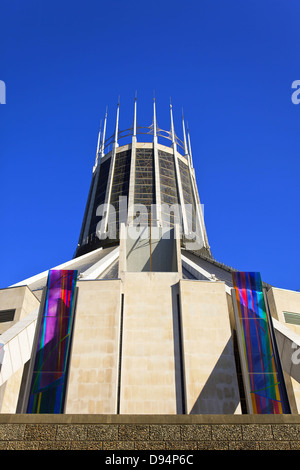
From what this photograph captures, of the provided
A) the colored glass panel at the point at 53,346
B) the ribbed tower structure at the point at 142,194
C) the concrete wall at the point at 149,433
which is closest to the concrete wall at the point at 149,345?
the colored glass panel at the point at 53,346

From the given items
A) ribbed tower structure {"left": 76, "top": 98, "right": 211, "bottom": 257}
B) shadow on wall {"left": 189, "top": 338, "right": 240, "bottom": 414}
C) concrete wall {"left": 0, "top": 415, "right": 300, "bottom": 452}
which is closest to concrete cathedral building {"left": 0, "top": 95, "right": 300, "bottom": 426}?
shadow on wall {"left": 189, "top": 338, "right": 240, "bottom": 414}

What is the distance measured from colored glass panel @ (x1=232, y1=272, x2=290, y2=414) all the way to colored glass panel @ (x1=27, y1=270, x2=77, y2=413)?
606 centimetres

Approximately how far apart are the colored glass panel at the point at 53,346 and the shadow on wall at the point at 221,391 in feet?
14.4

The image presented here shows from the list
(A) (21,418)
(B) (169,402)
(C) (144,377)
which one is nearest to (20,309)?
(C) (144,377)

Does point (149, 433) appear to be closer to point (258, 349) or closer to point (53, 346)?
point (53, 346)

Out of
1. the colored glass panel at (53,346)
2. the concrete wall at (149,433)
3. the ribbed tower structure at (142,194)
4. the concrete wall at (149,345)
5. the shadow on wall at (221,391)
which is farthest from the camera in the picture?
the ribbed tower structure at (142,194)

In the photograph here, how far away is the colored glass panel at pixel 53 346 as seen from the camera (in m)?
12.7

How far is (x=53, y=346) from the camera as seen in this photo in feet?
44.8

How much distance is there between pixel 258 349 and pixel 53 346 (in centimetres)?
693

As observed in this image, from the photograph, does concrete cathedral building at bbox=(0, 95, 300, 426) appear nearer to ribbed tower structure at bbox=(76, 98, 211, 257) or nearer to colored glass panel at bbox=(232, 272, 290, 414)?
colored glass panel at bbox=(232, 272, 290, 414)

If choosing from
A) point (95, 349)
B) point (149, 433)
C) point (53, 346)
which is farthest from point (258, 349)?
point (149, 433)

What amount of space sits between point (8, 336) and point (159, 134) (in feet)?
117

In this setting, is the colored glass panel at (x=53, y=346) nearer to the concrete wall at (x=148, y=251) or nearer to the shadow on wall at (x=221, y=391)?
the shadow on wall at (x=221, y=391)

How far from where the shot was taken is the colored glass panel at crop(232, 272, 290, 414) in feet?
41.8
